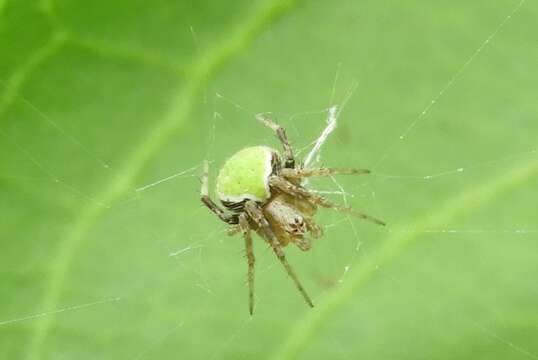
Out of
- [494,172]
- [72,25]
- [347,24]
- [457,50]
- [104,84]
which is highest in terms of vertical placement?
[72,25]

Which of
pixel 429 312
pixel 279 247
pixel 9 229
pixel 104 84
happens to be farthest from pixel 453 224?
pixel 9 229

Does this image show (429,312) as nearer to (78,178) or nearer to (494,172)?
(494,172)

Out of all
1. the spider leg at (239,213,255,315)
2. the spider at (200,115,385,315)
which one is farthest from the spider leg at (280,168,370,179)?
the spider leg at (239,213,255,315)

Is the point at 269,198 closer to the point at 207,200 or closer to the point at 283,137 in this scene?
the point at 283,137

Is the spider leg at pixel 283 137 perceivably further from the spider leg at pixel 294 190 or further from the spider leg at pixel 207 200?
the spider leg at pixel 207 200

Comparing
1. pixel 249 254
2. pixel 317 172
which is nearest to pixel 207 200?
pixel 249 254

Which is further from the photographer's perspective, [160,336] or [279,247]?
[279,247]

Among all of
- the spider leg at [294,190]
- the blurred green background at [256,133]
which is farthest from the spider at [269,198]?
the blurred green background at [256,133]

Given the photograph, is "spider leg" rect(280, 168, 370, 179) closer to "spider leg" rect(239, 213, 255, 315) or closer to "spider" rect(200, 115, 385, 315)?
"spider" rect(200, 115, 385, 315)
